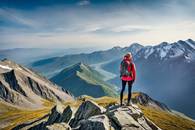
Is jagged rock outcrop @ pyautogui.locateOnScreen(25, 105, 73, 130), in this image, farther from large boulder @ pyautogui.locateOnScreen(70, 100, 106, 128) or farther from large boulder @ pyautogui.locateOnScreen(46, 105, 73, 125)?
large boulder @ pyautogui.locateOnScreen(70, 100, 106, 128)

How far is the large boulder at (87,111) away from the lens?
5597 cm

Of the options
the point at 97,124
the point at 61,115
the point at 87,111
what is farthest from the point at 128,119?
the point at 61,115

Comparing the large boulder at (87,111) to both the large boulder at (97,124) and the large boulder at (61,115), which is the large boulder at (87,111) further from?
the large boulder at (97,124)

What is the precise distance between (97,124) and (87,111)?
47.2 ft

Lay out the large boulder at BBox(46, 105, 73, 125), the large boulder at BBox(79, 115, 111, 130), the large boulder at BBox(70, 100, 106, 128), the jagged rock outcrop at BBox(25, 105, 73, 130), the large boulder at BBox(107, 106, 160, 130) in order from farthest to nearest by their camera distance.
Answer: the large boulder at BBox(46, 105, 73, 125) → the jagged rock outcrop at BBox(25, 105, 73, 130) → the large boulder at BBox(70, 100, 106, 128) → the large boulder at BBox(107, 106, 160, 130) → the large boulder at BBox(79, 115, 111, 130)

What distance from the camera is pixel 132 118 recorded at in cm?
4850

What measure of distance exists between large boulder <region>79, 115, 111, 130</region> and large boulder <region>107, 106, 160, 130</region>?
1566 millimetres

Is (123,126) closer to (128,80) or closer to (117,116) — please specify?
(117,116)

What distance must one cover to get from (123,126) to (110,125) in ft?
6.70

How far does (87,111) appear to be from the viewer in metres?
58.7

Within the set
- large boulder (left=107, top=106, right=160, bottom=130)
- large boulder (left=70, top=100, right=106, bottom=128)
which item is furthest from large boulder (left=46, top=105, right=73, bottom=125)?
large boulder (left=107, top=106, right=160, bottom=130)

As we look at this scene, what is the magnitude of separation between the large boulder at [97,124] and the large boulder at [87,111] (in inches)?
304

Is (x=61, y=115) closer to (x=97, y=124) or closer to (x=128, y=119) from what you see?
(x=128, y=119)

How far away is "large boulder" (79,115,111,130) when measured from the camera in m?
44.2
